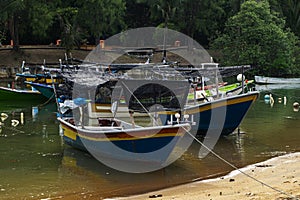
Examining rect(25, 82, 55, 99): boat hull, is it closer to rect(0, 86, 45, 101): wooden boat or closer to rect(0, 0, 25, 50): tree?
rect(0, 86, 45, 101): wooden boat

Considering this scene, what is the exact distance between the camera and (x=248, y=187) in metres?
11.7

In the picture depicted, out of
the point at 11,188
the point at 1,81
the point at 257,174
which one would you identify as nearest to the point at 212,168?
the point at 257,174

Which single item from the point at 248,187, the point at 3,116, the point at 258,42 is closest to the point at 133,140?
the point at 248,187

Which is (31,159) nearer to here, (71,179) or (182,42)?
(71,179)

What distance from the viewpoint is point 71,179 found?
43.8ft

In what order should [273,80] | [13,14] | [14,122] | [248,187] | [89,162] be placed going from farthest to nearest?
[13,14] < [273,80] < [14,122] < [89,162] < [248,187]

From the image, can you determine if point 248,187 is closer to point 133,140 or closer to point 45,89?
point 133,140

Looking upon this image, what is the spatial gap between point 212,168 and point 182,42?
37.2 m

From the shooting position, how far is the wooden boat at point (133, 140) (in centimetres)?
1293

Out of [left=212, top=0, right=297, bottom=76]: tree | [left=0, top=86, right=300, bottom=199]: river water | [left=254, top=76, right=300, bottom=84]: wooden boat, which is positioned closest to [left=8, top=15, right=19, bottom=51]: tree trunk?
[left=212, top=0, right=297, bottom=76]: tree

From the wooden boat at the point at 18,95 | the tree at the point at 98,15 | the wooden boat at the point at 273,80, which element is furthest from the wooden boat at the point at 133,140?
the tree at the point at 98,15

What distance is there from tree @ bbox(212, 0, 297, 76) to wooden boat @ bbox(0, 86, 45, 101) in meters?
19.2

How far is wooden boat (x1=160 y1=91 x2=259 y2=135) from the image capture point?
17594mm

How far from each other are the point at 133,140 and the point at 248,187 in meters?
3.06
